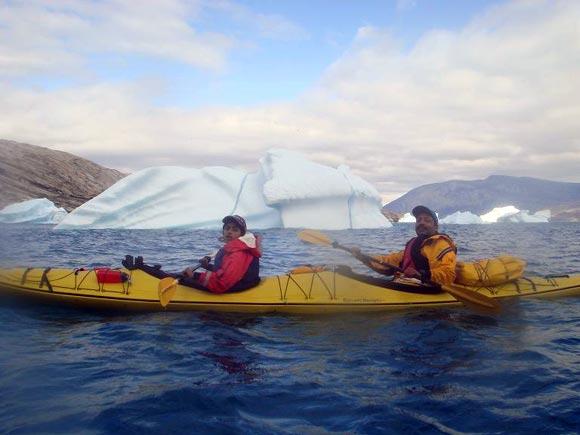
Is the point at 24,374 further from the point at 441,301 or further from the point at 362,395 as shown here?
the point at 441,301

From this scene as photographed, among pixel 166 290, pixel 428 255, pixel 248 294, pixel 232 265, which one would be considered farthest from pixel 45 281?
pixel 428 255

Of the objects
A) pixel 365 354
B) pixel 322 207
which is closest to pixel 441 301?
pixel 365 354

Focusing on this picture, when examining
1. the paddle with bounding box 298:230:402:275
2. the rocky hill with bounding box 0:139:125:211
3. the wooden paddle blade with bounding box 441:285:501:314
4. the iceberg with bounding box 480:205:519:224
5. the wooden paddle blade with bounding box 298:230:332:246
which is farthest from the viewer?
the iceberg with bounding box 480:205:519:224

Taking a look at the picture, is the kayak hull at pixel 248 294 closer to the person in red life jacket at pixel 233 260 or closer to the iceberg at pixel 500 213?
the person in red life jacket at pixel 233 260

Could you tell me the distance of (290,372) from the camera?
429cm

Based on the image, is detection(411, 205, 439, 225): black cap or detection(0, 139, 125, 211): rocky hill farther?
detection(0, 139, 125, 211): rocky hill

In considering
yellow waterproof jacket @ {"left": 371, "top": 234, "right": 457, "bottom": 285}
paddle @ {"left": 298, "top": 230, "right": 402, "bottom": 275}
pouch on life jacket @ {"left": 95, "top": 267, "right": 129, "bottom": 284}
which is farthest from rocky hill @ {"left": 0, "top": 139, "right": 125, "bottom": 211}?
yellow waterproof jacket @ {"left": 371, "top": 234, "right": 457, "bottom": 285}

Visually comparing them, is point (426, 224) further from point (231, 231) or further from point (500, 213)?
point (500, 213)

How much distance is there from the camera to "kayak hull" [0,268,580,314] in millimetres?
6348

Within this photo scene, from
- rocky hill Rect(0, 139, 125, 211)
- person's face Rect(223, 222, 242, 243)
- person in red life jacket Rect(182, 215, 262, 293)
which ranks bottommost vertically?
person in red life jacket Rect(182, 215, 262, 293)

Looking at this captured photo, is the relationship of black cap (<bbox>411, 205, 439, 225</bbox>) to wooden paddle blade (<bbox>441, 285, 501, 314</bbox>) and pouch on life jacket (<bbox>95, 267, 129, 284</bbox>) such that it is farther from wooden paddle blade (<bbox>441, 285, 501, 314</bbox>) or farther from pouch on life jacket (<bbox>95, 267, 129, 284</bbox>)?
pouch on life jacket (<bbox>95, 267, 129, 284</bbox>)

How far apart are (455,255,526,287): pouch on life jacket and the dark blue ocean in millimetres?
421

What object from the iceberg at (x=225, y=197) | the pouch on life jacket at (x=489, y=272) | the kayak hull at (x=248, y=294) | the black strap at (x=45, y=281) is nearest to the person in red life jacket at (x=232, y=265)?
the kayak hull at (x=248, y=294)

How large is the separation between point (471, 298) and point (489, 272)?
2.88 ft
